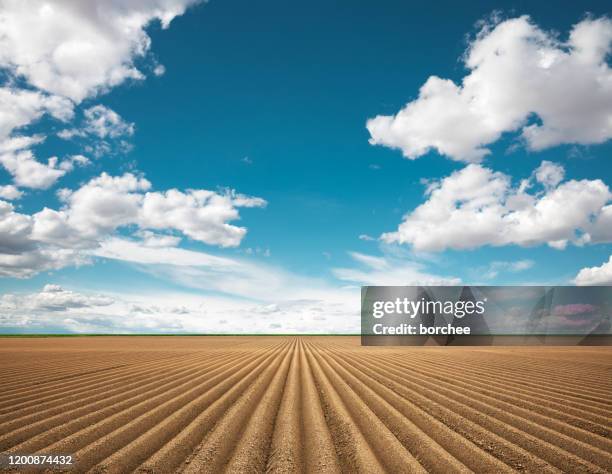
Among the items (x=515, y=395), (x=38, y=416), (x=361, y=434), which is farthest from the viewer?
(x=515, y=395)

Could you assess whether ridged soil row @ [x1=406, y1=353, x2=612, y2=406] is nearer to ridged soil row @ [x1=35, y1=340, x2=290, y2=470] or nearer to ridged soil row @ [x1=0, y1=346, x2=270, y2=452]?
ridged soil row @ [x1=35, y1=340, x2=290, y2=470]

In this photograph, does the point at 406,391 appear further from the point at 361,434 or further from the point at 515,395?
the point at 361,434

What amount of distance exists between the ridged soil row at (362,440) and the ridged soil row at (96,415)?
359cm

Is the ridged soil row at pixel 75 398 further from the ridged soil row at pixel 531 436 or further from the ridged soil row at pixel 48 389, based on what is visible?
the ridged soil row at pixel 531 436

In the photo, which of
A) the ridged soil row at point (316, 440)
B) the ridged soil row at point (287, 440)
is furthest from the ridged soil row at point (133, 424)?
Result: the ridged soil row at point (316, 440)

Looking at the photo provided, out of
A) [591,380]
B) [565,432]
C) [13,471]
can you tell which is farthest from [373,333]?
[13,471]

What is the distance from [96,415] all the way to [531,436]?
23.6 feet

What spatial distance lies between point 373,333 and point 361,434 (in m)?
32.3

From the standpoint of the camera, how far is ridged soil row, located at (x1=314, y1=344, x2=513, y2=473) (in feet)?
14.3

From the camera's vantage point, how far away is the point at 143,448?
4.83 meters

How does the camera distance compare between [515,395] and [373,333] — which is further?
[373,333]

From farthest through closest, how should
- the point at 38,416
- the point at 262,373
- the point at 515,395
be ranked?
the point at 262,373 < the point at 515,395 < the point at 38,416

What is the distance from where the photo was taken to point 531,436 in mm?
5453

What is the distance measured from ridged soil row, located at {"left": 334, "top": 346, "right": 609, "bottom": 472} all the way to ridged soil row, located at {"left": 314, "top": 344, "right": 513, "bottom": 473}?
0.77 m
